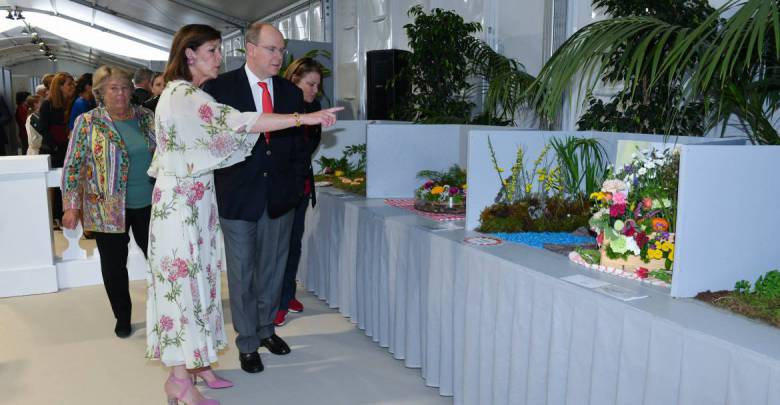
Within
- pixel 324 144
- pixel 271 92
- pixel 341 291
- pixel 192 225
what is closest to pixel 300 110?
pixel 271 92

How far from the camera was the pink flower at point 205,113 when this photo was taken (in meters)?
2.17

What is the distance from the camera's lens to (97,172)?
3053mm

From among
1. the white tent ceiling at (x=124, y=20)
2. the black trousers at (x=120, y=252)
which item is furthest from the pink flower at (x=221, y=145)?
the white tent ceiling at (x=124, y=20)

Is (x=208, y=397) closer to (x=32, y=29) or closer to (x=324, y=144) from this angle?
(x=324, y=144)

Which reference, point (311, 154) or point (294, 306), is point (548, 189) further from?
point (294, 306)

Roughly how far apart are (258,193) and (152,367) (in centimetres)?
106

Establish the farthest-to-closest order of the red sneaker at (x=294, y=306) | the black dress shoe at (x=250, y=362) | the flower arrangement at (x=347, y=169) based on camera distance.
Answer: the flower arrangement at (x=347, y=169)
the red sneaker at (x=294, y=306)
the black dress shoe at (x=250, y=362)

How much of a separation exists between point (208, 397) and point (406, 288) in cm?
95

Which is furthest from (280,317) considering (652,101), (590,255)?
(652,101)

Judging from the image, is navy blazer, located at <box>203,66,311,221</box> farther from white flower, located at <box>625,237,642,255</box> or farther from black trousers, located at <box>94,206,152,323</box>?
white flower, located at <box>625,237,642,255</box>

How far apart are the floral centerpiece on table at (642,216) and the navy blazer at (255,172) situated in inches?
50.3

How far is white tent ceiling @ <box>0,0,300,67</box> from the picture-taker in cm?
1104

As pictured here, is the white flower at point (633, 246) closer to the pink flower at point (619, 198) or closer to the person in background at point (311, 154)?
the pink flower at point (619, 198)

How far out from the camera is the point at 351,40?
837cm
